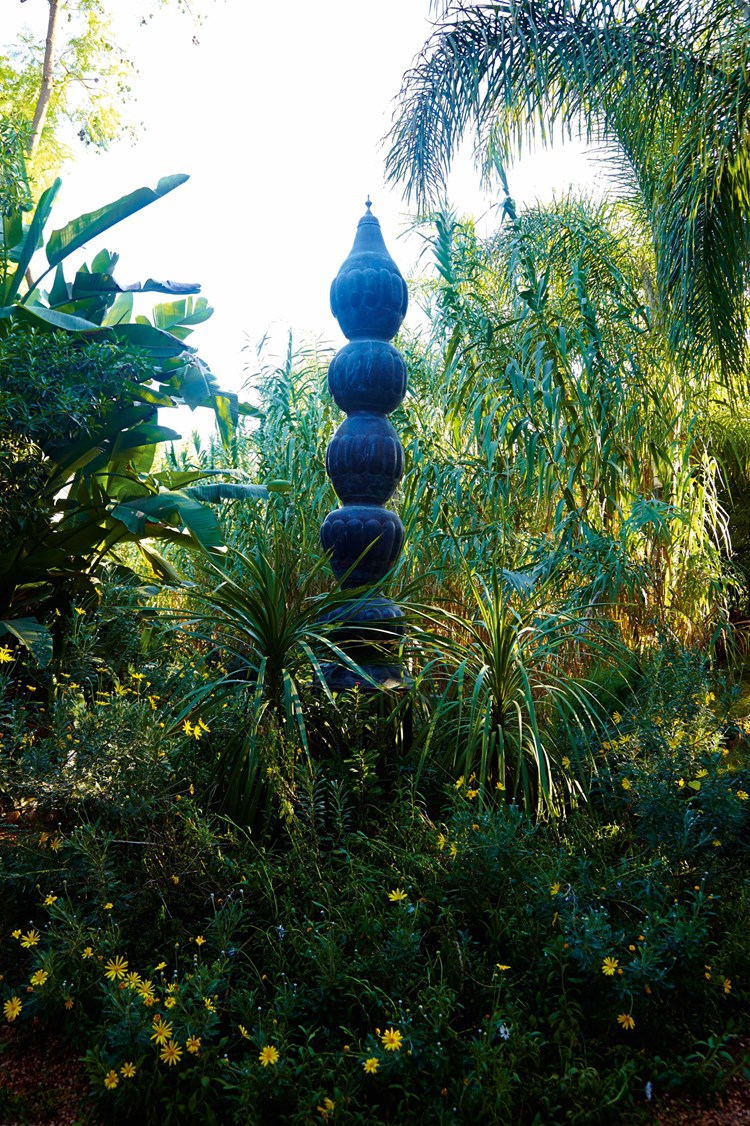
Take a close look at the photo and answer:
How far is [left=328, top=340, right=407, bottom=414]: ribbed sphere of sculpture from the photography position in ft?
10.7

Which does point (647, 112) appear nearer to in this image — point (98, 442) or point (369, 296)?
point (369, 296)

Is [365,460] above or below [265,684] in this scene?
above

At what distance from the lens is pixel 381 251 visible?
3443mm

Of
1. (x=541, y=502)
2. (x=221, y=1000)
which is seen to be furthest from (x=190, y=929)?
(x=541, y=502)

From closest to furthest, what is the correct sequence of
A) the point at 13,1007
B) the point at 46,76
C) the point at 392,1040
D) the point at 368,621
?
1. the point at 392,1040
2. the point at 13,1007
3. the point at 368,621
4. the point at 46,76

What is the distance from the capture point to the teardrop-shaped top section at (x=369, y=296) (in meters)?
3.30

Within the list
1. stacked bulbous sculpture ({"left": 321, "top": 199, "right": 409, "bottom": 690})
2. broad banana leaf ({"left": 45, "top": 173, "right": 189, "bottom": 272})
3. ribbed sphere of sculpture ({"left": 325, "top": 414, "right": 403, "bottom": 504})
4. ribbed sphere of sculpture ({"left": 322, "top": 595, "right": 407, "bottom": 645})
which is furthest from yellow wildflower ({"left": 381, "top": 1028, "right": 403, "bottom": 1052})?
broad banana leaf ({"left": 45, "top": 173, "right": 189, "bottom": 272})

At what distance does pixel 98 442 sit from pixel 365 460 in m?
2.29

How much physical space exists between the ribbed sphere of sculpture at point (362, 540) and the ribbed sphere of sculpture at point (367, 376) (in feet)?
1.39

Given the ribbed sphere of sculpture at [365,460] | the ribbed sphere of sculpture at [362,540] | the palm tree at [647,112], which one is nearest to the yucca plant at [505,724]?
the ribbed sphere of sculpture at [362,540]

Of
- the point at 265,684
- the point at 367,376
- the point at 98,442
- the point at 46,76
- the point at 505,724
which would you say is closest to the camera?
the point at 265,684

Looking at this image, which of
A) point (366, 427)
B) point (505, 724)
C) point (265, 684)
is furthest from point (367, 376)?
point (505, 724)

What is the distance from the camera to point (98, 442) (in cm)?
483

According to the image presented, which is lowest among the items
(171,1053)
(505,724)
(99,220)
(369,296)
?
(171,1053)
